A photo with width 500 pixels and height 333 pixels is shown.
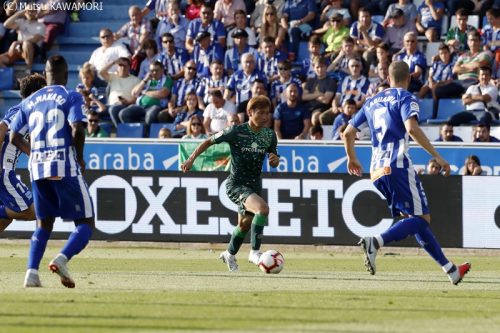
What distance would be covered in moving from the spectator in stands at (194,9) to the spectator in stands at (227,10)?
61 cm

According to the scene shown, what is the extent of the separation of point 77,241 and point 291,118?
9924 millimetres

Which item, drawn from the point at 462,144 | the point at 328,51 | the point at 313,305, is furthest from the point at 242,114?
the point at 313,305

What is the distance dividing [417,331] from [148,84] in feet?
48.7

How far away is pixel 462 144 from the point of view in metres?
18.3

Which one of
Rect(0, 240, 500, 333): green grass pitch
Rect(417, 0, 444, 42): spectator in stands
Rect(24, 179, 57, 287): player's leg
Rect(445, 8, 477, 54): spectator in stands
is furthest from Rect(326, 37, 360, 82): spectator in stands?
Rect(24, 179, 57, 287): player's leg

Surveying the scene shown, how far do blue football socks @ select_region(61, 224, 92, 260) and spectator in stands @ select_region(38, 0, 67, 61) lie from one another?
47.6 feet

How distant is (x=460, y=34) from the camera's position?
2145 centimetres

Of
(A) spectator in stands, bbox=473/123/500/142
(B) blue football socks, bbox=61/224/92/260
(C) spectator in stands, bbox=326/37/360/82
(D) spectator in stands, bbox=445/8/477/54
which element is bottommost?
(B) blue football socks, bbox=61/224/92/260

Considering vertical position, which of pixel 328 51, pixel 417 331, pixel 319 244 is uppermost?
pixel 328 51

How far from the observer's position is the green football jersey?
13562 mm

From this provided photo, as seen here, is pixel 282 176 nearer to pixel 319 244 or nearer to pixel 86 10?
pixel 319 244

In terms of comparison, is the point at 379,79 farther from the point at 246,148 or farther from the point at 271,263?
the point at 271,263

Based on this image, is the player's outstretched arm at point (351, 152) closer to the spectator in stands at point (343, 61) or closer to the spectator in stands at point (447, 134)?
the spectator in stands at point (447, 134)

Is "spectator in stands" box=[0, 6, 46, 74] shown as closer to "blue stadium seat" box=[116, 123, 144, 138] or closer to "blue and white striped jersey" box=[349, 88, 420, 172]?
"blue stadium seat" box=[116, 123, 144, 138]
